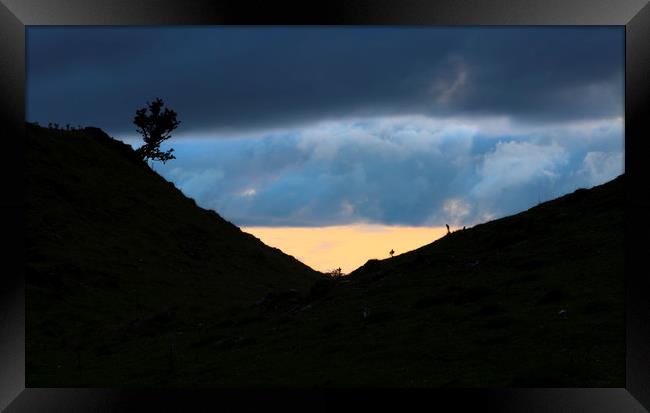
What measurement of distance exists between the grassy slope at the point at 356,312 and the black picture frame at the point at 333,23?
18.0ft

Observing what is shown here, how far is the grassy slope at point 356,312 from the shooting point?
18672 mm

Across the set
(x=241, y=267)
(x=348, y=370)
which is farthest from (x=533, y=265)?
(x=241, y=267)

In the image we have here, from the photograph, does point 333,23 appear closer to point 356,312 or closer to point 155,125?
point 356,312

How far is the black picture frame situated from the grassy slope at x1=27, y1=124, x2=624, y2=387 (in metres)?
5.49

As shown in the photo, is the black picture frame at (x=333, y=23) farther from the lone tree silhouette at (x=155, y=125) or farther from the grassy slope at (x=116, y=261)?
the lone tree silhouette at (x=155, y=125)

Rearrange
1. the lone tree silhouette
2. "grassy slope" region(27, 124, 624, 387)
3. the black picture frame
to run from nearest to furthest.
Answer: the black picture frame < "grassy slope" region(27, 124, 624, 387) < the lone tree silhouette

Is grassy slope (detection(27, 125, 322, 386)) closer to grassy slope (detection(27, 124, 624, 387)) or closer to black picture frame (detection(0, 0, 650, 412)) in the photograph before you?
grassy slope (detection(27, 124, 624, 387))

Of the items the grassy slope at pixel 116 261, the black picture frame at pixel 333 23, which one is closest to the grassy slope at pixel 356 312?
the grassy slope at pixel 116 261

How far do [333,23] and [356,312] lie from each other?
16021mm

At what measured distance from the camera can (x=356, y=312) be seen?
25156 mm

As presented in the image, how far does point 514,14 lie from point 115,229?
138 ft

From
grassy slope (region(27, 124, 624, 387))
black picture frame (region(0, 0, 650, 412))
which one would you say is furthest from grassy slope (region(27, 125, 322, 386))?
black picture frame (region(0, 0, 650, 412))

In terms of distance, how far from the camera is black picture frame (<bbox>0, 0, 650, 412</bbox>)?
10.1m

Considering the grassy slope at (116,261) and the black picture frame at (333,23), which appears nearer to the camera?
the black picture frame at (333,23)
